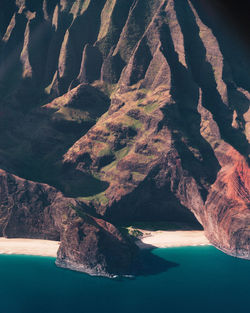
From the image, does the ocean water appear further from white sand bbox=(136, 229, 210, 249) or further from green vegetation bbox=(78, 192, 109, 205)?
green vegetation bbox=(78, 192, 109, 205)

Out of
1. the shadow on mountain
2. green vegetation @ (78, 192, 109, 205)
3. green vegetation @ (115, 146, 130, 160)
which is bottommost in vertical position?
the shadow on mountain

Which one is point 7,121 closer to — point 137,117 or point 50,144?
point 50,144

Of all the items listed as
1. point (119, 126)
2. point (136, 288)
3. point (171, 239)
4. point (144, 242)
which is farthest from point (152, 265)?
point (119, 126)

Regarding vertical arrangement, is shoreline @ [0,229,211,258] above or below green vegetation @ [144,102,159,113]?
below

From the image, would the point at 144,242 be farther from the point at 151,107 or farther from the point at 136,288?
the point at 151,107

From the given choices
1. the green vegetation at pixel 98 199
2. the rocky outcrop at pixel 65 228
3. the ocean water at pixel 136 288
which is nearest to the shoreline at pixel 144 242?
the rocky outcrop at pixel 65 228

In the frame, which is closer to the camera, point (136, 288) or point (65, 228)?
point (136, 288)

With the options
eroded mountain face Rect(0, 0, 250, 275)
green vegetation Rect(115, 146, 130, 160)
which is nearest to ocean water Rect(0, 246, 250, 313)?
eroded mountain face Rect(0, 0, 250, 275)

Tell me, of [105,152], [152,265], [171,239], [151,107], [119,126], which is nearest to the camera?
[152,265]
